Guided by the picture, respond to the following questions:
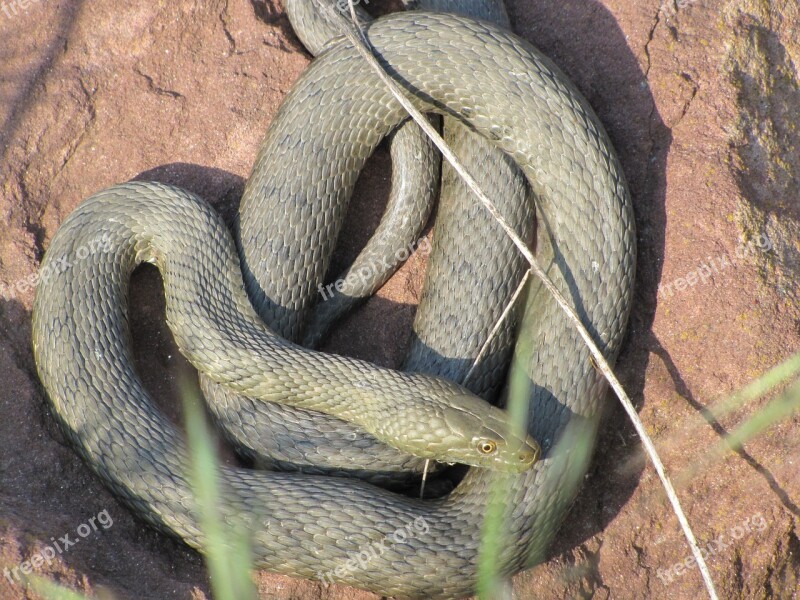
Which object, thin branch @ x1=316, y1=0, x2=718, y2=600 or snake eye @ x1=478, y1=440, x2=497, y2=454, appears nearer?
thin branch @ x1=316, y1=0, x2=718, y2=600

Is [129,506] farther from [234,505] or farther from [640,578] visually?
[640,578]

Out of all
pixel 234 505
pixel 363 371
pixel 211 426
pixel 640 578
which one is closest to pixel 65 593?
pixel 234 505

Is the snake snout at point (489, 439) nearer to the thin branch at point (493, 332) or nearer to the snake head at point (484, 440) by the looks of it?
the snake head at point (484, 440)

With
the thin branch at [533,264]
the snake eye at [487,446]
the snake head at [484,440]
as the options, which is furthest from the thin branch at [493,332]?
the snake eye at [487,446]

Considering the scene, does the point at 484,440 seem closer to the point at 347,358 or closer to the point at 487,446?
the point at 487,446

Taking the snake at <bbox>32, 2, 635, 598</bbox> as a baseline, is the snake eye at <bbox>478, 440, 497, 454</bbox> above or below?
below

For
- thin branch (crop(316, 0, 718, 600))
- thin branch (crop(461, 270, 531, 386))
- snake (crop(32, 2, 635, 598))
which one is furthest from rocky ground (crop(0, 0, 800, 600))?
thin branch (crop(461, 270, 531, 386))

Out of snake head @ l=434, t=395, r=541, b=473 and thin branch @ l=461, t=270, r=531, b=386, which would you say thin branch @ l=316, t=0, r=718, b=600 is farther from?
snake head @ l=434, t=395, r=541, b=473
